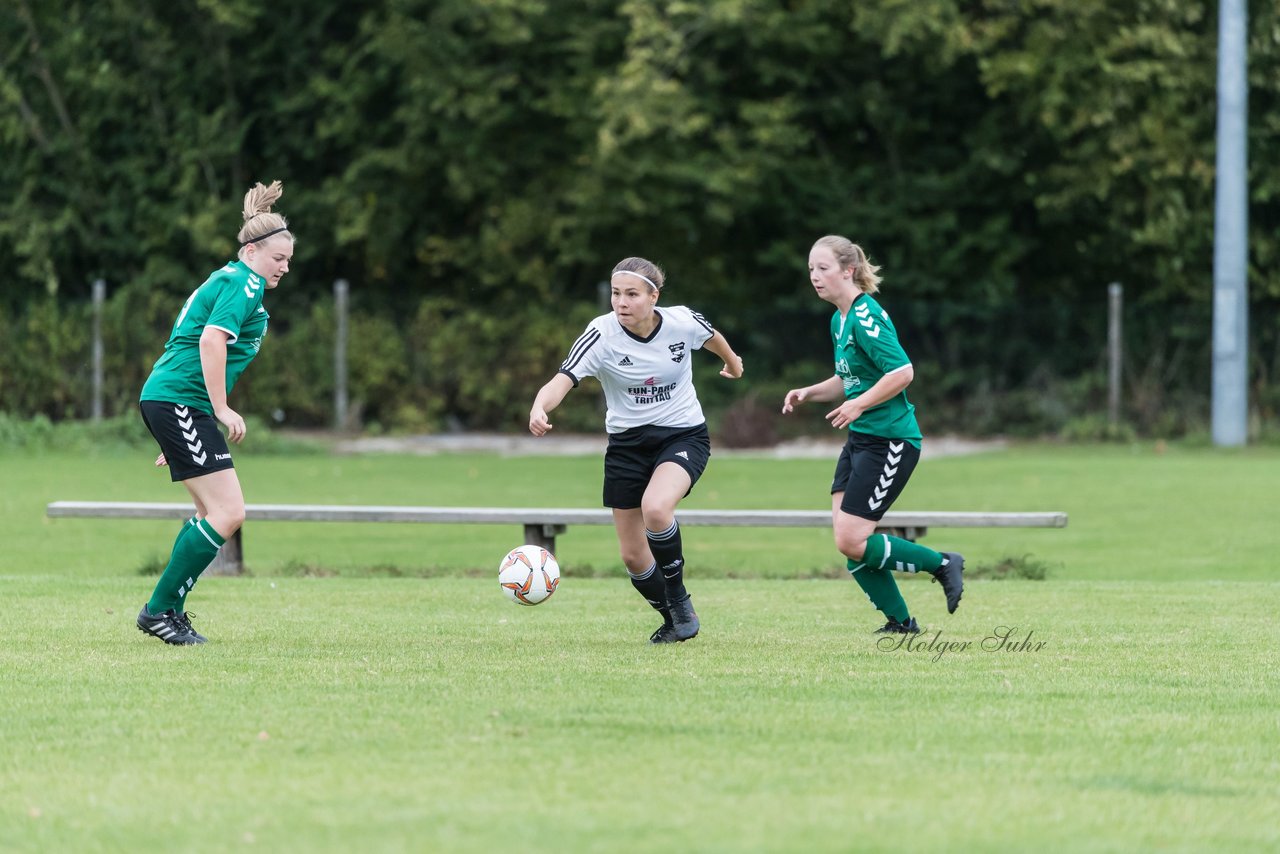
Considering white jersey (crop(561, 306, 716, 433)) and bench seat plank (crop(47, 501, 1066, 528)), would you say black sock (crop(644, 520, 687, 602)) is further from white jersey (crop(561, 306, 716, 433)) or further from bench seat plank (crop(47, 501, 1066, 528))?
bench seat plank (crop(47, 501, 1066, 528))

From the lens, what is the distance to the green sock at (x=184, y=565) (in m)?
7.92

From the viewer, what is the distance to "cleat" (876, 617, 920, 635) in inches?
331

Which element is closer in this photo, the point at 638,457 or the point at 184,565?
the point at 184,565

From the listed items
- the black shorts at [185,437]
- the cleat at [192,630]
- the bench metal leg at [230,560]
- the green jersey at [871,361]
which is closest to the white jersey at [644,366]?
the green jersey at [871,361]

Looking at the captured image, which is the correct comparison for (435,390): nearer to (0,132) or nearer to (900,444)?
(0,132)

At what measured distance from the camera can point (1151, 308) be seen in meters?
26.7

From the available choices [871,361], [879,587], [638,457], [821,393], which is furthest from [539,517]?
[871,361]

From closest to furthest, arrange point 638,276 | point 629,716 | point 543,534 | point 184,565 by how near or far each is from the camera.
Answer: point 629,716
point 638,276
point 184,565
point 543,534

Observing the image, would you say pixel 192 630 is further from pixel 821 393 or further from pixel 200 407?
pixel 821 393

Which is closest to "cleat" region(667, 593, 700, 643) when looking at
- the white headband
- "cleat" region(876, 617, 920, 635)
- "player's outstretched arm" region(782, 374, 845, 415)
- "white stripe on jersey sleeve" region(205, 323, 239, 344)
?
"cleat" region(876, 617, 920, 635)

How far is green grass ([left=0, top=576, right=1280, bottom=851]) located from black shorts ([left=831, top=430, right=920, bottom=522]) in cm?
61

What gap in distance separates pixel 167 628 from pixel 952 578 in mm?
3588

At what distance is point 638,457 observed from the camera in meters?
8.16

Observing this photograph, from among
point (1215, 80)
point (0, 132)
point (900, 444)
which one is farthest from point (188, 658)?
point (0, 132)
